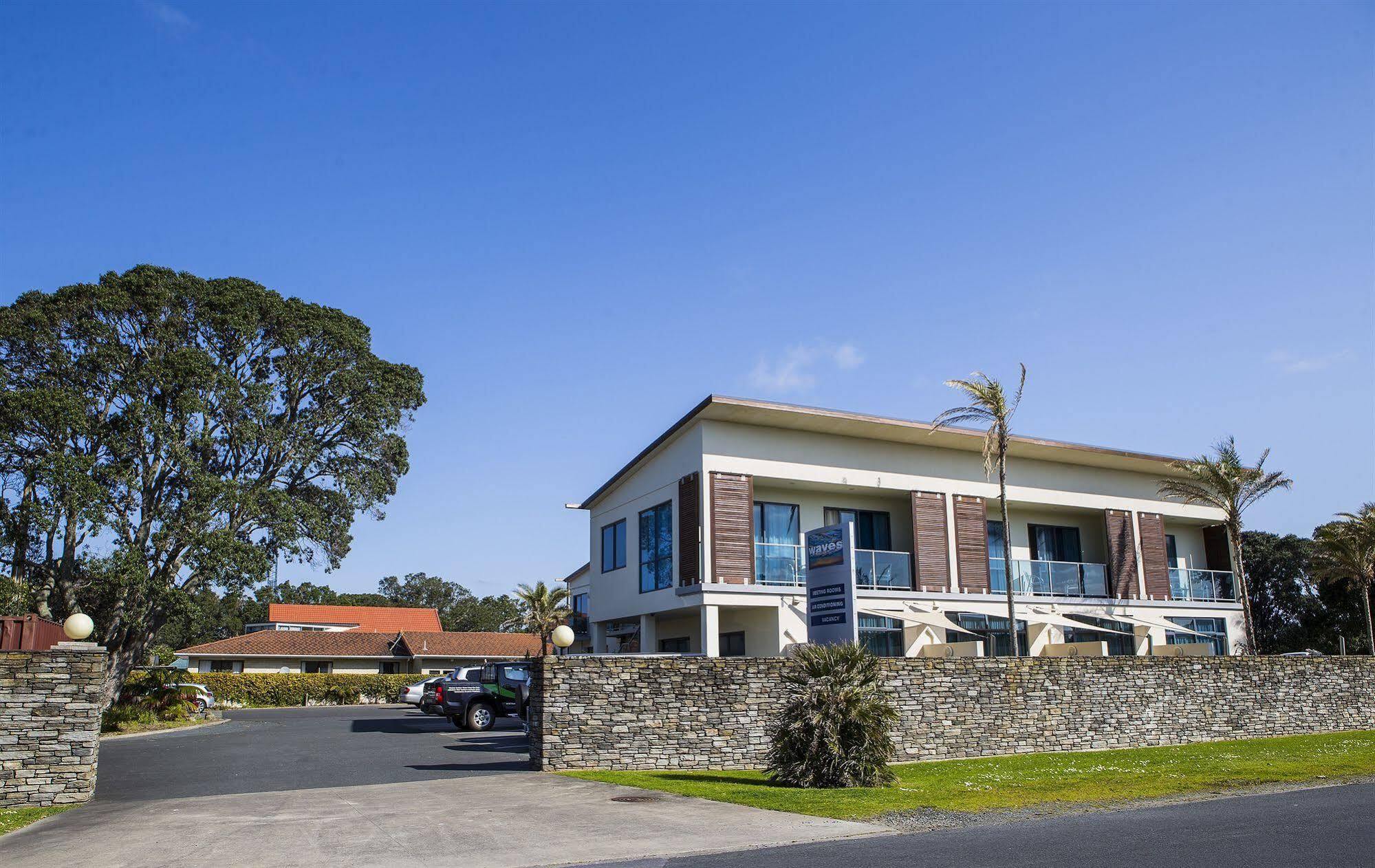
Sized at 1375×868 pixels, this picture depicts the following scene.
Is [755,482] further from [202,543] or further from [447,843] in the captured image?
[202,543]

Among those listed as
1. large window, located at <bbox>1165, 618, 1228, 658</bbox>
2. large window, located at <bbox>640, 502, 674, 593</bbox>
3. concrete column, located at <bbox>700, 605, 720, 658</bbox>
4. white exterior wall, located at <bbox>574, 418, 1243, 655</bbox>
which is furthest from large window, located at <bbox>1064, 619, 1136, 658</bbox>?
large window, located at <bbox>640, 502, 674, 593</bbox>

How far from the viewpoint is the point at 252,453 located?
34.3 meters

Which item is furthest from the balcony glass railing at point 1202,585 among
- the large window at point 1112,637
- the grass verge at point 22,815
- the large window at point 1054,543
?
the grass verge at point 22,815

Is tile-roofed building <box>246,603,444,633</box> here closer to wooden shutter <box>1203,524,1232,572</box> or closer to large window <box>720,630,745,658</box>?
large window <box>720,630,745,658</box>

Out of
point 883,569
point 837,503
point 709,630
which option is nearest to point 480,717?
point 709,630

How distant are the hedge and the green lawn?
1590 inches

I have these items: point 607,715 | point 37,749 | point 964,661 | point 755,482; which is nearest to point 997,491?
point 755,482

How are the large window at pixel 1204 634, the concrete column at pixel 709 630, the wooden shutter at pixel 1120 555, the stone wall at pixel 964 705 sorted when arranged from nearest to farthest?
the stone wall at pixel 964 705, the concrete column at pixel 709 630, the wooden shutter at pixel 1120 555, the large window at pixel 1204 634

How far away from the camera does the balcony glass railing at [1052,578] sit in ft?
89.5

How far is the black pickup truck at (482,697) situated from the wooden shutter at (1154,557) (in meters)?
17.9

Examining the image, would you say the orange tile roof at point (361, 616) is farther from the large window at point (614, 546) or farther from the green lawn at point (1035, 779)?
the green lawn at point (1035, 779)

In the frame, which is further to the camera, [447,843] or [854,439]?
[854,439]

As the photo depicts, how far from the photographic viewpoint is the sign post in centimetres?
1798

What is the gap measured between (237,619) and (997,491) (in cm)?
7952
